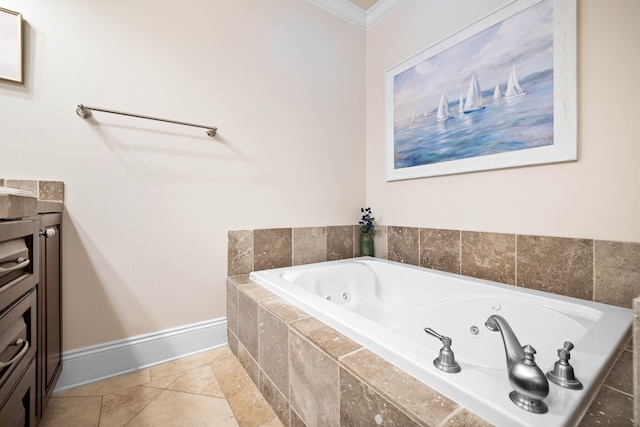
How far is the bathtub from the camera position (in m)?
0.55

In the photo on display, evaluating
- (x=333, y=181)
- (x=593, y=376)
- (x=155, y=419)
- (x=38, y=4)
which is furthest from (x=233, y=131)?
(x=593, y=376)

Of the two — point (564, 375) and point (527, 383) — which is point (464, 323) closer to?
point (564, 375)

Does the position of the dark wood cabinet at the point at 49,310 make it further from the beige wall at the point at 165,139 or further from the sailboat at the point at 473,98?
the sailboat at the point at 473,98

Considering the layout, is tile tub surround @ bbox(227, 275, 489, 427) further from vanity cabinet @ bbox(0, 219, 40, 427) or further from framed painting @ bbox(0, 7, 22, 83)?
framed painting @ bbox(0, 7, 22, 83)

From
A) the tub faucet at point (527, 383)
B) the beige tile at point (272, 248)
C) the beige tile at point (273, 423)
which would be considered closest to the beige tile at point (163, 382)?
the beige tile at point (273, 423)

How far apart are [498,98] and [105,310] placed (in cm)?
227

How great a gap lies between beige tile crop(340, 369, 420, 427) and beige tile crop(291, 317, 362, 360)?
0.22 feet

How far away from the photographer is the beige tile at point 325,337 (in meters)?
0.77

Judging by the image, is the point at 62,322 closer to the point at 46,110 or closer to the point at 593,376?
the point at 46,110

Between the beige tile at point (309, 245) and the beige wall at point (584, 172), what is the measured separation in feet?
2.44

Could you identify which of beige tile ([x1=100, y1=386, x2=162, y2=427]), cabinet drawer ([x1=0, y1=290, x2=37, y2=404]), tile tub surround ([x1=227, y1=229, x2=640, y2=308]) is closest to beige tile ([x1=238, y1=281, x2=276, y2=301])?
tile tub surround ([x1=227, y1=229, x2=640, y2=308])

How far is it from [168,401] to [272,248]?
0.92m

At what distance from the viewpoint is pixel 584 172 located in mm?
1141

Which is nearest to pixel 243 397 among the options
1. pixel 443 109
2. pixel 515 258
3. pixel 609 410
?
pixel 609 410
